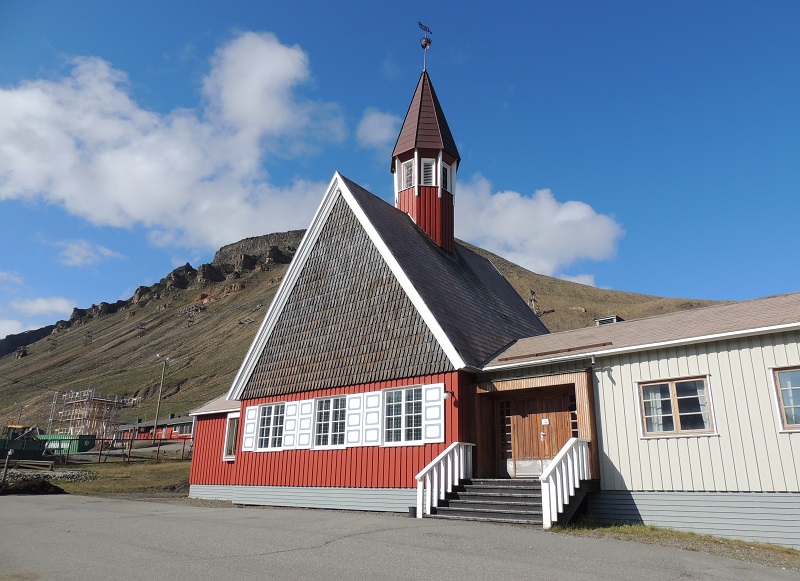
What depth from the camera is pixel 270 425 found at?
16.6m

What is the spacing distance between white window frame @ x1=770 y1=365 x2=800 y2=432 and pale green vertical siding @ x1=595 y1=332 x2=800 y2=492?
5cm

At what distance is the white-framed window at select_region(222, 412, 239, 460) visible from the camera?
18.0m

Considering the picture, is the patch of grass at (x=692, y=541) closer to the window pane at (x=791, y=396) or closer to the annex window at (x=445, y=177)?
the window pane at (x=791, y=396)

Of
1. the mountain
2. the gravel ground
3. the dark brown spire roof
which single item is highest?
the mountain

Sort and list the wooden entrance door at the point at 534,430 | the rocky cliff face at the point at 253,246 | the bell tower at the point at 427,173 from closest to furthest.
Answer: the wooden entrance door at the point at 534,430 → the bell tower at the point at 427,173 → the rocky cliff face at the point at 253,246

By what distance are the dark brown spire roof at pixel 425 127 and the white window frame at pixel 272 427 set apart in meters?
9.47

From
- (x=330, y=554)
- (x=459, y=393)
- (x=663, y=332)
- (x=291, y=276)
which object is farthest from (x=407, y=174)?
(x=330, y=554)

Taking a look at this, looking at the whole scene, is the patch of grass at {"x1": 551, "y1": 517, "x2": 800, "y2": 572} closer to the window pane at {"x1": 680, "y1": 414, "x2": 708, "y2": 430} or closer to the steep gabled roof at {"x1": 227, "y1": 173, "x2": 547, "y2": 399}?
the window pane at {"x1": 680, "y1": 414, "x2": 708, "y2": 430}

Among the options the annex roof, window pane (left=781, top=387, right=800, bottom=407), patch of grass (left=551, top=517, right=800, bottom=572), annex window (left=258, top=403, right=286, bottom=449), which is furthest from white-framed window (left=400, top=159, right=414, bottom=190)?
window pane (left=781, top=387, right=800, bottom=407)

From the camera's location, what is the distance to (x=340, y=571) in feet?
19.4

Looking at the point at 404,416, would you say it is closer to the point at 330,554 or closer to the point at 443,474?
the point at 443,474

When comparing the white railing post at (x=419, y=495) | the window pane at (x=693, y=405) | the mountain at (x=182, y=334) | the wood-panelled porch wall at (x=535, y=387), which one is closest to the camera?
the window pane at (x=693, y=405)

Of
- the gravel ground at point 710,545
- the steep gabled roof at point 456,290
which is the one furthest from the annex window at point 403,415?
the gravel ground at point 710,545

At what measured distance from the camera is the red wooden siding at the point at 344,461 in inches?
513
